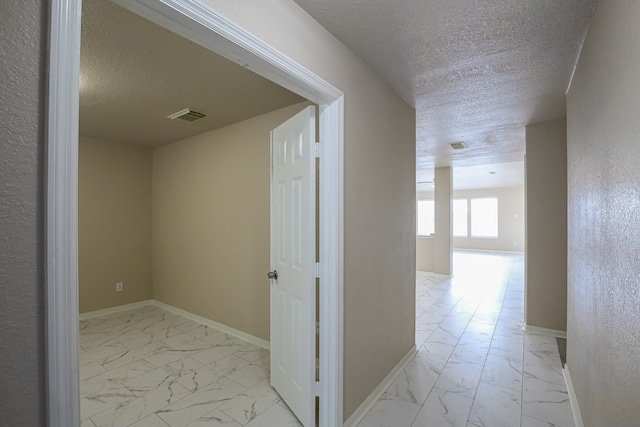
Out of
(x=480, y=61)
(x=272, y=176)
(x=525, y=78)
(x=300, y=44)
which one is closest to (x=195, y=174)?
(x=272, y=176)

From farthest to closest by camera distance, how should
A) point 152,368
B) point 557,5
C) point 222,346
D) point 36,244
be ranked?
point 222,346 < point 152,368 < point 557,5 < point 36,244

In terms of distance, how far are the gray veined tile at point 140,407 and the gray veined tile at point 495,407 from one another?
2.17m

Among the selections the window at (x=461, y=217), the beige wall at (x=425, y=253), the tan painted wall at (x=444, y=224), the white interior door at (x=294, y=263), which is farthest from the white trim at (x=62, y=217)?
the window at (x=461, y=217)

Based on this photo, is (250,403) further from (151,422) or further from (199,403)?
(151,422)

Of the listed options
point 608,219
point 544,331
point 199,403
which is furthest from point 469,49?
point 544,331

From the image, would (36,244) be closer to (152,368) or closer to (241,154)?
(152,368)

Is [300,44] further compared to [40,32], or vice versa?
[300,44]

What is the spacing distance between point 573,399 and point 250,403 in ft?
7.71

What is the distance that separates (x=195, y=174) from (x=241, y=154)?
99cm

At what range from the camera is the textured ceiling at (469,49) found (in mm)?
1612

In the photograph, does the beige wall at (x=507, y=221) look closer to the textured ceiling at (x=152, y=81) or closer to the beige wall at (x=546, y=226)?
the beige wall at (x=546, y=226)

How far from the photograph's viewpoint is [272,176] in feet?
8.04

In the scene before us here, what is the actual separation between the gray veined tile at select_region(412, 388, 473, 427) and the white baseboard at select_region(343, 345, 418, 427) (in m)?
0.32

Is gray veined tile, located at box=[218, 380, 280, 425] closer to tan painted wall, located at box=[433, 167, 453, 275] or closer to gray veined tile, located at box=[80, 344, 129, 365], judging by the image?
gray veined tile, located at box=[80, 344, 129, 365]
